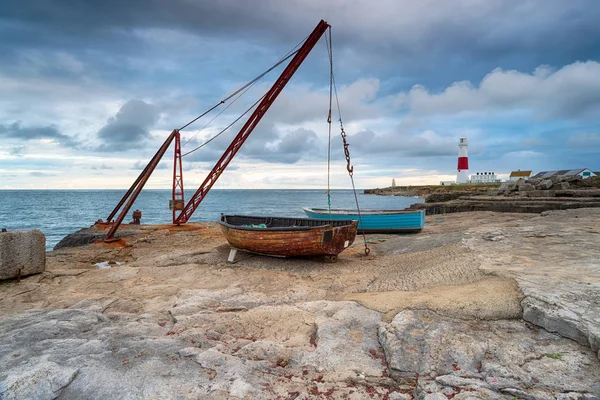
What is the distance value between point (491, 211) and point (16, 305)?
873 inches

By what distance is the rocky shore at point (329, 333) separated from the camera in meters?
3.83

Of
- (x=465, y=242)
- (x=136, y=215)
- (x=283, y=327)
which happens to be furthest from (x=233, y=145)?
(x=283, y=327)

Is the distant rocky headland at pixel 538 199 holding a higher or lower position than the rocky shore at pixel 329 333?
higher

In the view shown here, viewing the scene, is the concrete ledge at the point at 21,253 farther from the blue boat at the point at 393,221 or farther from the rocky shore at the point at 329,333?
the blue boat at the point at 393,221

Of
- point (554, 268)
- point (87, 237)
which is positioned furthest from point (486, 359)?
point (87, 237)

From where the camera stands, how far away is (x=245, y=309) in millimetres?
6508

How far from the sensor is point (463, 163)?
260ft

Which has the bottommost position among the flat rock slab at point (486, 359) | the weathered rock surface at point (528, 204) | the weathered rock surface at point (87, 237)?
the weathered rock surface at point (87, 237)

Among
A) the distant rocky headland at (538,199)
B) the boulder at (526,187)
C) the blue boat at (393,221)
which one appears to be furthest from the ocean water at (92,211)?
the boulder at (526,187)

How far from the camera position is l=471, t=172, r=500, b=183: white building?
274 feet

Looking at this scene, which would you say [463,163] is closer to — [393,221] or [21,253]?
[393,221]

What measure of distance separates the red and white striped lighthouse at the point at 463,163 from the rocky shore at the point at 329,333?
75.3 m

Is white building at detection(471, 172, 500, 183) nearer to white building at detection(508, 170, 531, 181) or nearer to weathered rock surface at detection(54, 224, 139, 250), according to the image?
white building at detection(508, 170, 531, 181)

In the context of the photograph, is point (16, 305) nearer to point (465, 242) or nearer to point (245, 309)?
point (245, 309)
